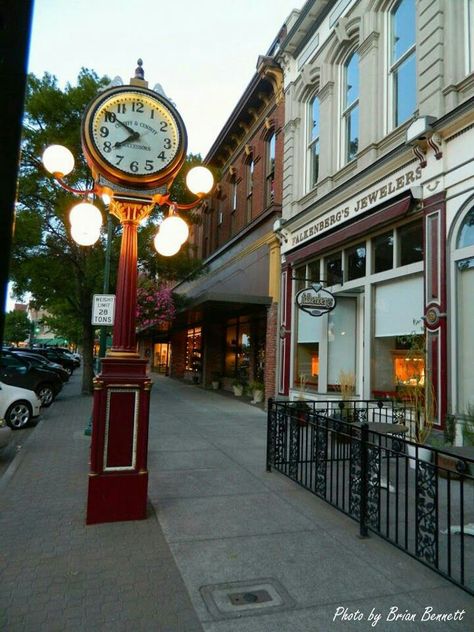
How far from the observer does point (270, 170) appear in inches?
675

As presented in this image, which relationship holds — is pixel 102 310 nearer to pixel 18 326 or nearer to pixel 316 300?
pixel 316 300

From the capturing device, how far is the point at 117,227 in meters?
17.6

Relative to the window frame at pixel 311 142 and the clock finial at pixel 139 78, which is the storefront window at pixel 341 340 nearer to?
the window frame at pixel 311 142

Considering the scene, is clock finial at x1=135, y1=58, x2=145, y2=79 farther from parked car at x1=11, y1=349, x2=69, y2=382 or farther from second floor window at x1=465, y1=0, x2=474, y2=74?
parked car at x1=11, y1=349, x2=69, y2=382

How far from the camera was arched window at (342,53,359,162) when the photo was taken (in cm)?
1180

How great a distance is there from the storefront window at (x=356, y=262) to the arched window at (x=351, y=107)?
2.33m

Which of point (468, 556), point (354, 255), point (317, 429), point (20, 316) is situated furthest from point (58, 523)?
point (20, 316)

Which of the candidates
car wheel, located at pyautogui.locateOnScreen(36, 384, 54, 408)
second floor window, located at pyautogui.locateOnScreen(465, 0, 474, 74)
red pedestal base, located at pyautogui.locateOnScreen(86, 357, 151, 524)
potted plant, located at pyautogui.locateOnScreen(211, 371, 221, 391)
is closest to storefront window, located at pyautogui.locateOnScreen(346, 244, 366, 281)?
second floor window, located at pyautogui.locateOnScreen(465, 0, 474, 74)

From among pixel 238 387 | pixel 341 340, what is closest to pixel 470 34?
pixel 341 340

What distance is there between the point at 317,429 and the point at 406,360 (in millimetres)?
3997

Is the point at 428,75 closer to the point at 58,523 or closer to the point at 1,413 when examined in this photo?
the point at 58,523

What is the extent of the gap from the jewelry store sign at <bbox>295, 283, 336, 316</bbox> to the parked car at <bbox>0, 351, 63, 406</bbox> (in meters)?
8.84

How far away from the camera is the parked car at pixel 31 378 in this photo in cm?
1508

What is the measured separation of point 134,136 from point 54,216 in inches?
504
